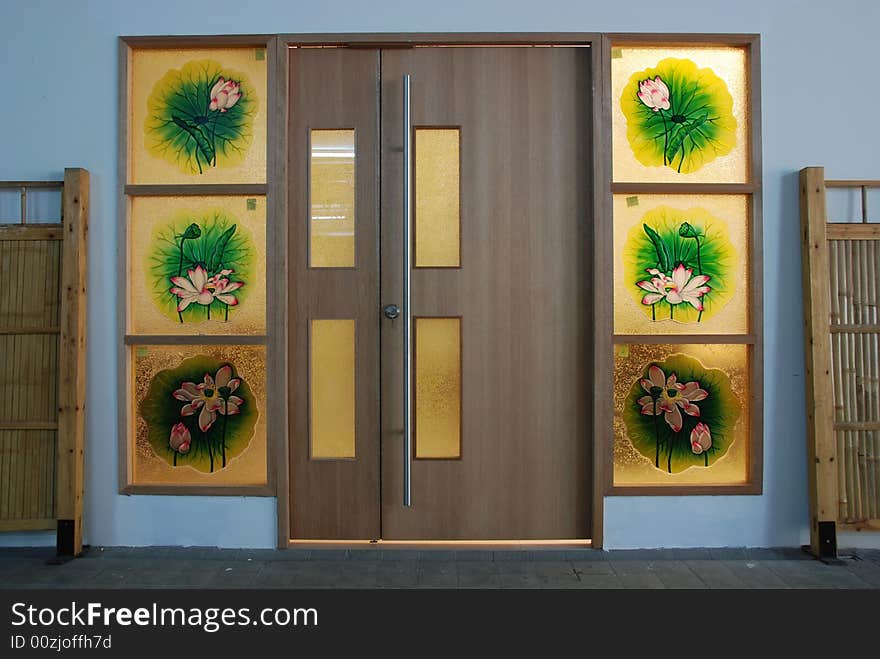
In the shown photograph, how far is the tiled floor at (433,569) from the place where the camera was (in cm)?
252

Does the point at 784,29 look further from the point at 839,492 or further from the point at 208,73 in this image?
the point at 208,73

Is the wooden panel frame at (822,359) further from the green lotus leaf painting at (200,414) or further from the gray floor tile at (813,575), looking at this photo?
the green lotus leaf painting at (200,414)

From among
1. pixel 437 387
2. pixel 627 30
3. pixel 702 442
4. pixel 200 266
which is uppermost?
pixel 627 30

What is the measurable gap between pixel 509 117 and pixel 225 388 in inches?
64.6

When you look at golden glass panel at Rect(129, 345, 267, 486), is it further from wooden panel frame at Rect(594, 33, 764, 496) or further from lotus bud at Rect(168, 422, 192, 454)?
wooden panel frame at Rect(594, 33, 764, 496)

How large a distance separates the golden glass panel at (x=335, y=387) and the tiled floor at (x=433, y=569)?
46 centimetres

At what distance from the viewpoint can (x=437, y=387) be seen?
9.30 ft

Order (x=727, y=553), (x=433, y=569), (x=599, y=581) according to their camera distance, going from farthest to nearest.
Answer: (x=727, y=553) < (x=433, y=569) < (x=599, y=581)

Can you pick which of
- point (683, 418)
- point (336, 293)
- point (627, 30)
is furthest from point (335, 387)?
point (627, 30)

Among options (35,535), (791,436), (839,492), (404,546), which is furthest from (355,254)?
(839,492)

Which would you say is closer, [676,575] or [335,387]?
[676,575]

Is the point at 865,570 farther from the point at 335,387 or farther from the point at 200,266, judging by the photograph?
the point at 200,266

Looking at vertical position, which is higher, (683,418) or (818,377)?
(818,377)

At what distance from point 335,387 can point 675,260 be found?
1.51 meters
